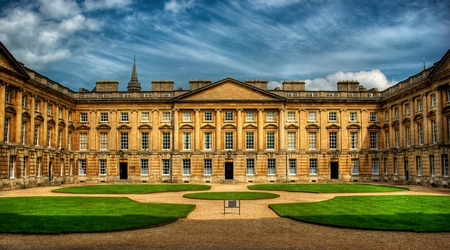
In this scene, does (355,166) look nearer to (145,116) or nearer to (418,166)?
(418,166)

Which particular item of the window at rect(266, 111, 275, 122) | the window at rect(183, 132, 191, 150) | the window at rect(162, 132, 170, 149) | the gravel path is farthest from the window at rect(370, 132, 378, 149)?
the gravel path

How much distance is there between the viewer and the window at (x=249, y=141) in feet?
152

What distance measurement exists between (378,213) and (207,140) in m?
30.6

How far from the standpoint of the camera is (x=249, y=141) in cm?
4638

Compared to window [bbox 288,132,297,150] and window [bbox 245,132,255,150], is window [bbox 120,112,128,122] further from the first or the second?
window [bbox 288,132,297,150]

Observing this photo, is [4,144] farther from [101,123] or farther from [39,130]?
[101,123]

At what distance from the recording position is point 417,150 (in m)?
37.6

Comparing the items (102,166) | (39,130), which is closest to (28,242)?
(39,130)

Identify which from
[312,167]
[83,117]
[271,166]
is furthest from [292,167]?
[83,117]

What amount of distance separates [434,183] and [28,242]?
32.7 m

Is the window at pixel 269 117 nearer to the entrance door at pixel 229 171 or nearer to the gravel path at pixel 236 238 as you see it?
the entrance door at pixel 229 171

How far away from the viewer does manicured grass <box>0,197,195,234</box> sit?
13477 millimetres

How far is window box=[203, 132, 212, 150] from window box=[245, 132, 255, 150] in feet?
13.4

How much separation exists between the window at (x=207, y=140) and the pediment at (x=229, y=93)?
→ 13.0 feet
